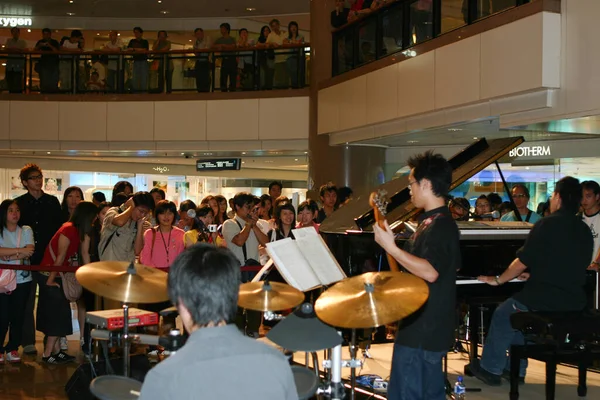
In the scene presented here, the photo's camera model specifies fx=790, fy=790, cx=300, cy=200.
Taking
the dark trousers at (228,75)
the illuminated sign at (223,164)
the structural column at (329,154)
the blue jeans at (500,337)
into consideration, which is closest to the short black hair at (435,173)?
the blue jeans at (500,337)

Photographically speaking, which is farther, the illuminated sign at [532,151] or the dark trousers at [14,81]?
the dark trousers at [14,81]

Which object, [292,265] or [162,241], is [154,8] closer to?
[162,241]

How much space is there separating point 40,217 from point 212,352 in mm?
6634

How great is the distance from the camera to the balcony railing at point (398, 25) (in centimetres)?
1057

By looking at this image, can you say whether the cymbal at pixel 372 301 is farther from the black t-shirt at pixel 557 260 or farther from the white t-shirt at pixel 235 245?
the white t-shirt at pixel 235 245

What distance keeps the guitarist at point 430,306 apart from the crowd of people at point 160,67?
487 inches

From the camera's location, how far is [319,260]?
15.2 ft

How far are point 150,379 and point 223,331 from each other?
234mm

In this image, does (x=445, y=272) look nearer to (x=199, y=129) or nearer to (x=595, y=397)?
(x=595, y=397)

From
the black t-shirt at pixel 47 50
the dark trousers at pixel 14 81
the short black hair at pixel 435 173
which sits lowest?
the short black hair at pixel 435 173

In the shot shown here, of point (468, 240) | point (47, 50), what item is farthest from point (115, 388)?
point (47, 50)

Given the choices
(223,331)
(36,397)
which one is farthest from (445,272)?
(36,397)

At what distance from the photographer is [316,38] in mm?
15008

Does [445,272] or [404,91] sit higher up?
[404,91]
